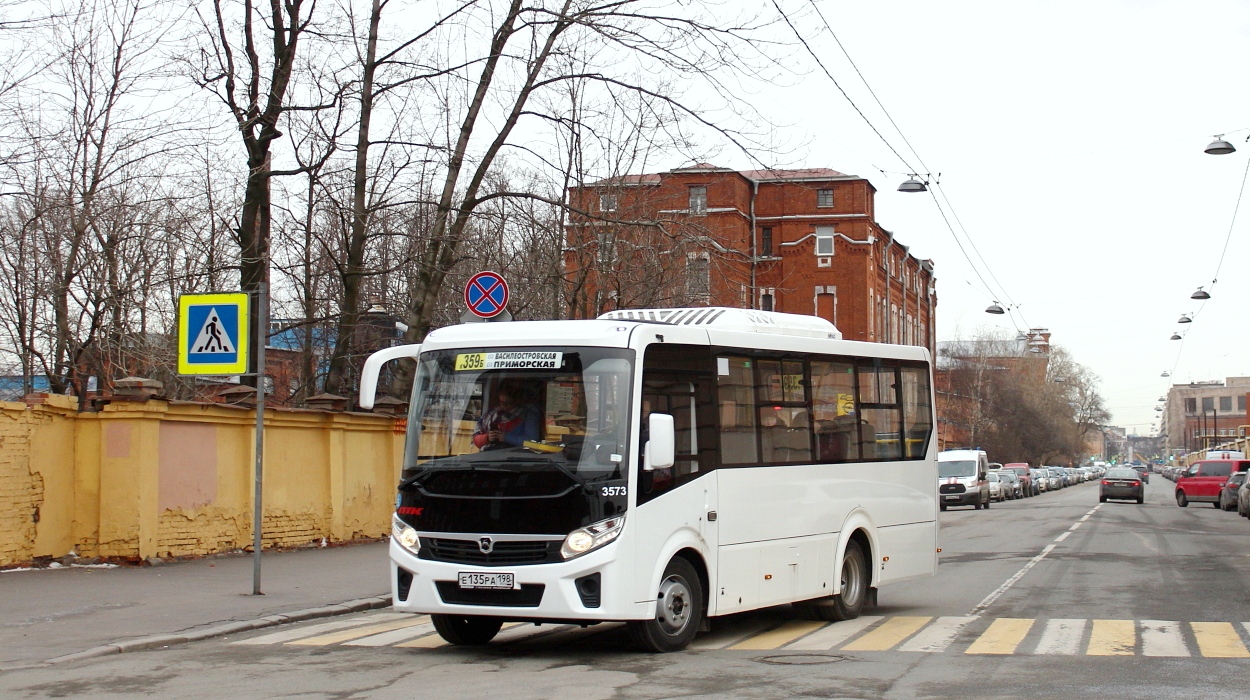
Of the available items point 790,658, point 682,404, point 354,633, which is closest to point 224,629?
Answer: point 354,633

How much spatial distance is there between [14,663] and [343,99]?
13.8 meters

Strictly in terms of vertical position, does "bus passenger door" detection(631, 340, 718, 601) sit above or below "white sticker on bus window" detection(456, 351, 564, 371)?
below

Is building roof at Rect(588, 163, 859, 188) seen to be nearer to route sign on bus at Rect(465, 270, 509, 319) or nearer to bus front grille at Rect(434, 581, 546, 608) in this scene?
route sign on bus at Rect(465, 270, 509, 319)

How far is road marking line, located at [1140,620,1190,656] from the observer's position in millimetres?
9625

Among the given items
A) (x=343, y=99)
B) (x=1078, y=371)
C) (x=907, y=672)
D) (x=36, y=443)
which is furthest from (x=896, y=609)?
(x=1078, y=371)

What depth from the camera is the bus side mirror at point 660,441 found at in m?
8.91

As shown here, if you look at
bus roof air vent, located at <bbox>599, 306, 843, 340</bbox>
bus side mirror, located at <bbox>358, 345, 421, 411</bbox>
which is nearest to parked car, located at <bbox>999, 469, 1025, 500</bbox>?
bus roof air vent, located at <bbox>599, 306, 843, 340</bbox>

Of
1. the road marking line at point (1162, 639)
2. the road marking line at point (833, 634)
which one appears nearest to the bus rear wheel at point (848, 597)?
the road marking line at point (833, 634)

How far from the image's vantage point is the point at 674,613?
31.4 ft

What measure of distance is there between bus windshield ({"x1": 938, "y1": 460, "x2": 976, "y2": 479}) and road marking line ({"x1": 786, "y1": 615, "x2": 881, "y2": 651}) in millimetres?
32593

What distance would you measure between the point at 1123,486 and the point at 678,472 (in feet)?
151

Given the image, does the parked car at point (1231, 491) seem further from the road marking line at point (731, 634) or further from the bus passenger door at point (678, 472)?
the bus passenger door at point (678, 472)

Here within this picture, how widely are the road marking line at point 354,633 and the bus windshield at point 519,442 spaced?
5.06ft

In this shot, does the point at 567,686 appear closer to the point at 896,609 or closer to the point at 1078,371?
the point at 896,609
